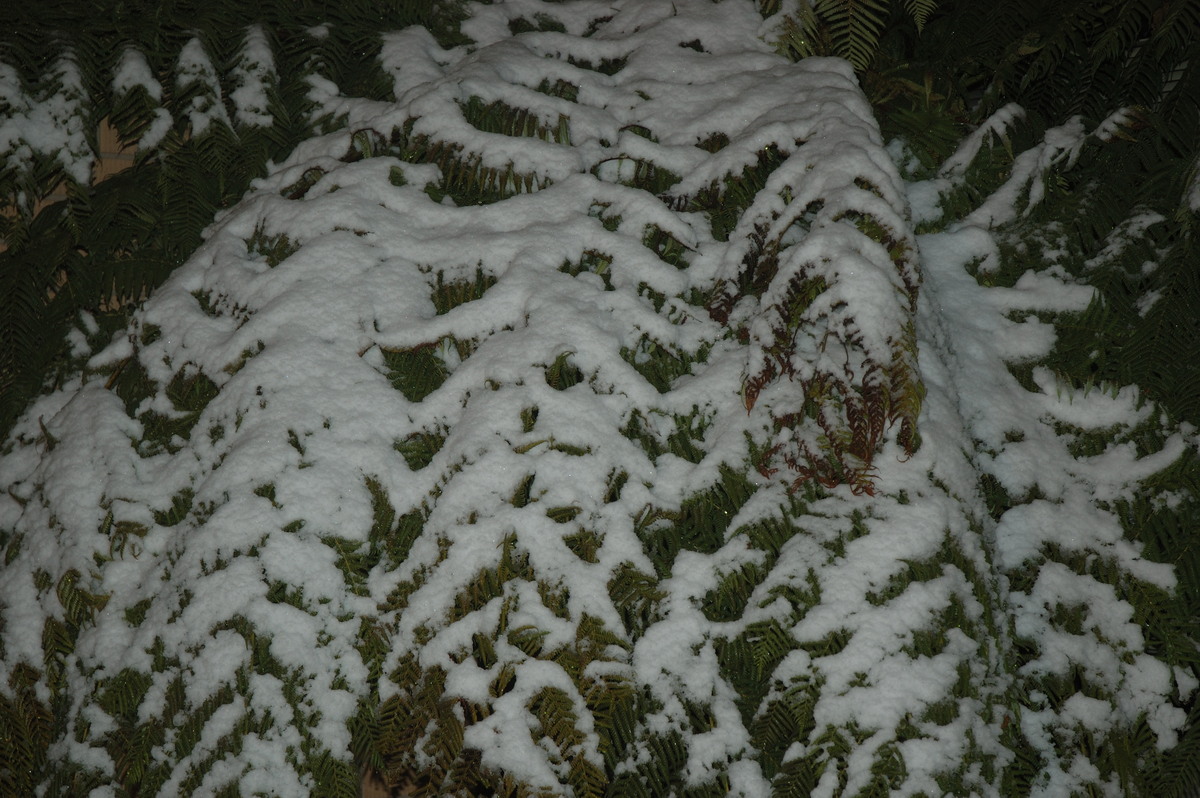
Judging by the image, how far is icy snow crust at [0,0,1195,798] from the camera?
126 cm

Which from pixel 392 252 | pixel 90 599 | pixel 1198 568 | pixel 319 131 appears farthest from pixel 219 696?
pixel 1198 568

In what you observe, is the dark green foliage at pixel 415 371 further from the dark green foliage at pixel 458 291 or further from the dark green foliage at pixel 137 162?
the dark green foliage at pixel 137 162

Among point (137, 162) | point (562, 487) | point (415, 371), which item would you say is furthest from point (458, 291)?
point (137, 162)

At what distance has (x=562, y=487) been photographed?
1355mm

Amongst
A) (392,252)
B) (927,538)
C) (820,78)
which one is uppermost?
(820,78)

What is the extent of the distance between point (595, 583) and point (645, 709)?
7.4 inches

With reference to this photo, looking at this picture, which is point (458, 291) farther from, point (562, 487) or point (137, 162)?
point (137, 162)

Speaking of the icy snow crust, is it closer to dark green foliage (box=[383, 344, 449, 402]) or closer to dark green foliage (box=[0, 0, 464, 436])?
dark green foliage (box=[383, 344, 449, 402])

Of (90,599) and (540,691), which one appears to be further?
(90,599)

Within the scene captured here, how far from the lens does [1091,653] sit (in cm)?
141

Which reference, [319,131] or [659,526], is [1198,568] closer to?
[659,526]

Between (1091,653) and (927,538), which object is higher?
(927,538)

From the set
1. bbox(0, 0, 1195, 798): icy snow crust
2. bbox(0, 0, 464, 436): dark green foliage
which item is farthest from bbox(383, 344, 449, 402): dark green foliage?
bbox(0, 0, 464, 436): dark green foliage

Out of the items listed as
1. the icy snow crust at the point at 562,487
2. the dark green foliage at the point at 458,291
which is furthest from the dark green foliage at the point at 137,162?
the dark green foliage at the point at 458,291
